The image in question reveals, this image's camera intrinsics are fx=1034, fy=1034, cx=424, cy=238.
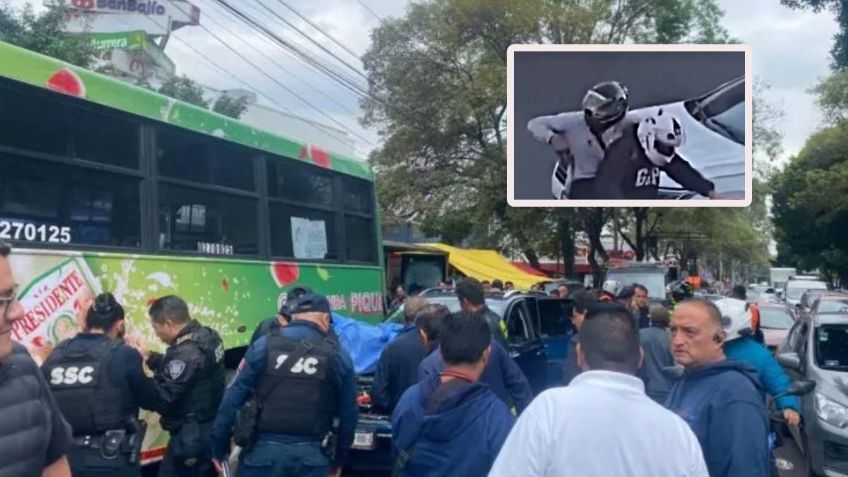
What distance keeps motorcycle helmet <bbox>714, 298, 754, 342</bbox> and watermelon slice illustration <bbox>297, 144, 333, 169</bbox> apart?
7.20m

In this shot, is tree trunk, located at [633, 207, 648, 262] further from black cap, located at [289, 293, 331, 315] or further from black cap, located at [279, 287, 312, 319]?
black cap, located at [289, 293, 331, 315]

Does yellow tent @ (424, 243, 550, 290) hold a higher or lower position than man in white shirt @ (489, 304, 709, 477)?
lower

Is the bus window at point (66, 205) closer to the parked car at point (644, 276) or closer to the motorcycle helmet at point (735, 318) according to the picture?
the motorcycle helmet at point (735, 318)

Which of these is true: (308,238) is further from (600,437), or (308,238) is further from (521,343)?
(600,437)

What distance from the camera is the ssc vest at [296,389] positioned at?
17.3ft

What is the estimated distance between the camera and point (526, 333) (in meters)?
11.3

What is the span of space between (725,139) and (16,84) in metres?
10.4

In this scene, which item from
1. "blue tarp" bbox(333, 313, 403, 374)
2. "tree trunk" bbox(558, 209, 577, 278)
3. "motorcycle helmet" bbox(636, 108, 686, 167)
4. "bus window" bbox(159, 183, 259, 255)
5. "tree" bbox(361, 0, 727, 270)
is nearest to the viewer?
"bus window" bbox(159, 183, 259, 255)

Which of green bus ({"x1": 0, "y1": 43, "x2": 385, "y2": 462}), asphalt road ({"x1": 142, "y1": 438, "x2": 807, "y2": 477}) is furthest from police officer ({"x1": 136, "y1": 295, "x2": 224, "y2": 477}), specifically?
asphalt road ({"x1": 142, "y1": 438, "x2": 807, "y2": 477})

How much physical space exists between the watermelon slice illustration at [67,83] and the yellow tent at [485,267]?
1934cm

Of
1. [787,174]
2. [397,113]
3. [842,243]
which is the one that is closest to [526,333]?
[397,113]

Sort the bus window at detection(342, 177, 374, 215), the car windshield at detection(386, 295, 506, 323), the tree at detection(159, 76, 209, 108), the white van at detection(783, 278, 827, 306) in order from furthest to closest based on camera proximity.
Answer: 1. the white van at detection(783, 278, 827, 306)
2. the tree at detection(159, 76, 209, 108)
3. the bus window at detection(342, 177, 374, 215)
4. the car windshield at detection(386, 295, 506, 323)

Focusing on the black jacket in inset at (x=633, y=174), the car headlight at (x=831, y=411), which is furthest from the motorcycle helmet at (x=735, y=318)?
the black jacket in inset at (x=633, y=174)

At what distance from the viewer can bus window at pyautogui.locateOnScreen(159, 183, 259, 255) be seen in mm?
9133
